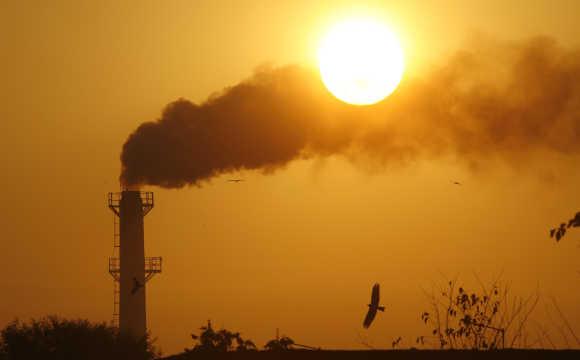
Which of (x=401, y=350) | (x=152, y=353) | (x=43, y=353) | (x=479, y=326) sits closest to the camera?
(x=479, y=326)

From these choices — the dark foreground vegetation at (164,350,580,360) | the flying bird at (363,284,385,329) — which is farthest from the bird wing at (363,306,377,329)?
the dark foreground vegetation at (164,350,580,360)

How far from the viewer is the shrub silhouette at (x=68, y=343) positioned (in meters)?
44.0

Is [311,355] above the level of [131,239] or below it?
below

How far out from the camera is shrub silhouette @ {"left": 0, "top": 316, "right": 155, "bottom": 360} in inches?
1734

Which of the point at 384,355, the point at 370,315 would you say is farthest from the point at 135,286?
the point at 384,355

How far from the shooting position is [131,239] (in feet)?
156


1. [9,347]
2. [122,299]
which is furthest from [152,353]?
[9,347]

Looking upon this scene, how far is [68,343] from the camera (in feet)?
147

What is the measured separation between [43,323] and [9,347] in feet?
7.26

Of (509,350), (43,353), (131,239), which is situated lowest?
(509,350)

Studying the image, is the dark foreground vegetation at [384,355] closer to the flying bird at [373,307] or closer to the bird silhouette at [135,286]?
the flying bird at [373,307]

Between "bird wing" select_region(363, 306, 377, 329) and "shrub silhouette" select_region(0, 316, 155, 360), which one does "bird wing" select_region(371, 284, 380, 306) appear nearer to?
"bird wing" select_region(363, 306, 377, 329)

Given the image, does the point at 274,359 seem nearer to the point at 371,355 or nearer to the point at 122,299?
the point at 371,355

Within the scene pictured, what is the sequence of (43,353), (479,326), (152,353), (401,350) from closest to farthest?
(479,326), (401,350), (43,353), (152,353)
